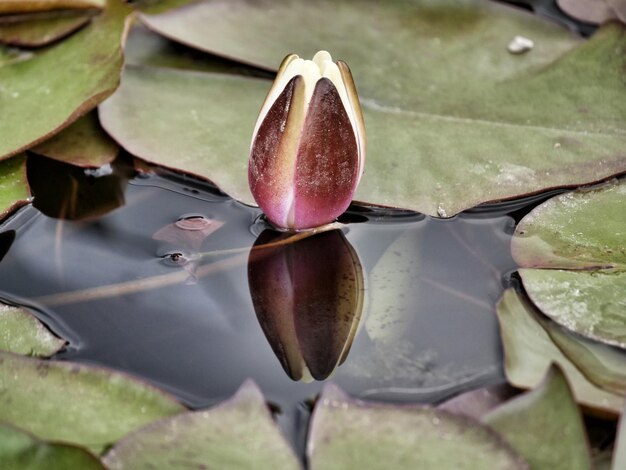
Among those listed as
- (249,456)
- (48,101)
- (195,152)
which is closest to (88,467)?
(249,456)

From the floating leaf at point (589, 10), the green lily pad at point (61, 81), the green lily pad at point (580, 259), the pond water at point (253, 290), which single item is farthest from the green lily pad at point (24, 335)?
the floating leaf at point (589, 10)

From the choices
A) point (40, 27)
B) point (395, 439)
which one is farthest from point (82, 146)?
point (395, 439)

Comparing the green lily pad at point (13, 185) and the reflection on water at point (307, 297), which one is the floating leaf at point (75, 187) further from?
the reflection on water at point (307, 297)

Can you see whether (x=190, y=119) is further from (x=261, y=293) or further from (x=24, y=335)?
(x=24, y=335)

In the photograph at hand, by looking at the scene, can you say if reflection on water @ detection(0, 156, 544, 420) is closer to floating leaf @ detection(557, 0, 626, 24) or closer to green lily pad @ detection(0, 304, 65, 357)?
green lily pad @ detection(0, 304, 65, 357)

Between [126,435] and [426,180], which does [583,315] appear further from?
[126,435]
